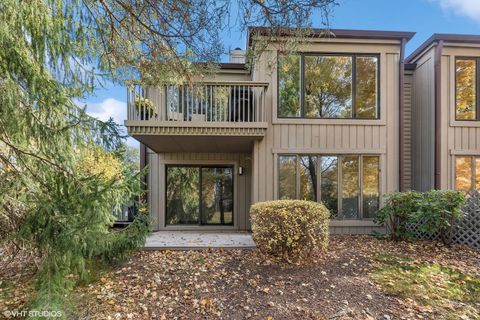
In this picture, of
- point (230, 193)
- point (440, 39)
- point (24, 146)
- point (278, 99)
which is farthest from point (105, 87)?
point (440, 39)

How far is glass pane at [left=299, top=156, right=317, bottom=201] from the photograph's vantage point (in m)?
7.37

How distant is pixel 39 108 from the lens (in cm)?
312

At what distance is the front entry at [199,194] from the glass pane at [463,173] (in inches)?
241

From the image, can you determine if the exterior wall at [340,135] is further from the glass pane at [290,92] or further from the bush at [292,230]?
the bush at [292,230]

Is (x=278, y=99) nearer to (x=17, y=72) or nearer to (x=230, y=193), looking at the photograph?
(x=230, y=193)

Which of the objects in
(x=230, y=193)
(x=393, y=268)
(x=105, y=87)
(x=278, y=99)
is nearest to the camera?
(x=105, y=87)

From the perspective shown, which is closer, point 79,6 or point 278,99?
point 79,6

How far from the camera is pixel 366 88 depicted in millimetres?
7617

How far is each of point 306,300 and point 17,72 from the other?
4204 mm

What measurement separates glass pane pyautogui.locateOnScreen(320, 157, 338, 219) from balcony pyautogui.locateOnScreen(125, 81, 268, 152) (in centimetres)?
186

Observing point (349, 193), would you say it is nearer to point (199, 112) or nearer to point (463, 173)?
point (463, 173)

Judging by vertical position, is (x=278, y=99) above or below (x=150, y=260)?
above

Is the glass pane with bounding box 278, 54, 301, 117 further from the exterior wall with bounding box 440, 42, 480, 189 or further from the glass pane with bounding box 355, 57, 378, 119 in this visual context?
the exterior wall with bounding box 440, 42, 480, 189

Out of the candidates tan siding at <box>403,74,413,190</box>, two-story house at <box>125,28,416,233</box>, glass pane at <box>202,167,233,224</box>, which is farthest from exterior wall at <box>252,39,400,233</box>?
glass pane at <box>202,167,233,224</box>
